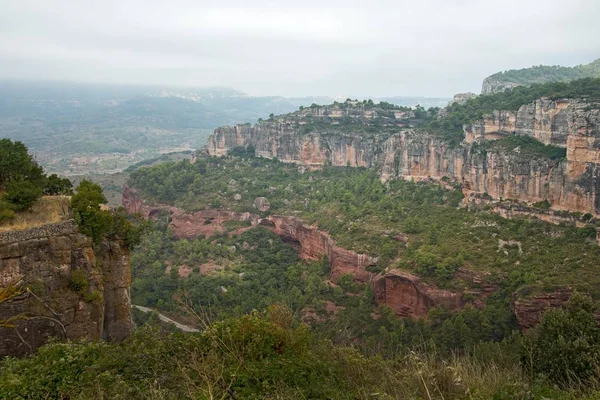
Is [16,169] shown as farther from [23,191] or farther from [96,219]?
[96,219]

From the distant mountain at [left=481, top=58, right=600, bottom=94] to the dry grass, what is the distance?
69.1 m

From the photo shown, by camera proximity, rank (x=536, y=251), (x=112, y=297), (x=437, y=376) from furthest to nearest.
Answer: (x=536, y=251)
(x=112, y=297)
(x=437, y=376)

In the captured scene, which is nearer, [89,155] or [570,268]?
[570,268]

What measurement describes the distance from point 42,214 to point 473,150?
38.2m

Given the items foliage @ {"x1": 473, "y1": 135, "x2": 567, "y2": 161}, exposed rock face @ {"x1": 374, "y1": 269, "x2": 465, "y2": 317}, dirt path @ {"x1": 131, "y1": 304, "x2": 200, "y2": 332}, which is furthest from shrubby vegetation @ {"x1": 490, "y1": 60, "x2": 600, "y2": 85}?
dirt path @ {"x1": 131, "y1": 304, "x2": 200, "y2": 332}

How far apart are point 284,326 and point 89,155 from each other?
163441 millimetres

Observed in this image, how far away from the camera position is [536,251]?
34.3 meters

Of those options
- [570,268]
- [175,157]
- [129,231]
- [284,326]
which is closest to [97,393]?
[284,326]

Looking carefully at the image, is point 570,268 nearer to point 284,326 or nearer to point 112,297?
point 284,326

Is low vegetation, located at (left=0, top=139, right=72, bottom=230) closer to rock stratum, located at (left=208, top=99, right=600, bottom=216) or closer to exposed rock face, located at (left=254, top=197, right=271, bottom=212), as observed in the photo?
rock stratum, located at (left=208, top=99, right=600, bottom=216)

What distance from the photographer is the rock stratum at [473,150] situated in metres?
35.6

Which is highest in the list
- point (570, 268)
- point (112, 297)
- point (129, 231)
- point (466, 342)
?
point (129, 231)

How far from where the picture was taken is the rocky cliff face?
1556cm

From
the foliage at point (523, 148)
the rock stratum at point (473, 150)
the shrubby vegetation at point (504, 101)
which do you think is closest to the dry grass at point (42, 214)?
the rock stratum at point (473, 150)
